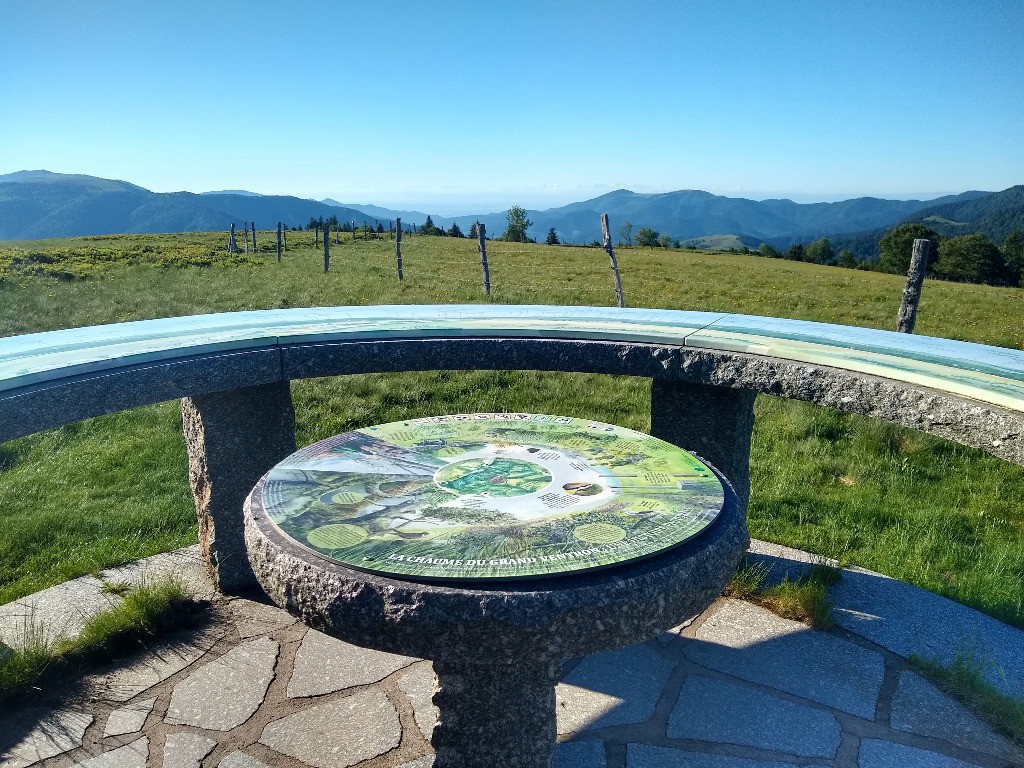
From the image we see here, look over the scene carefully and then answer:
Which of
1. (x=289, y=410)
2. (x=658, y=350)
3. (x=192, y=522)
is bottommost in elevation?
(x=192, y=522)

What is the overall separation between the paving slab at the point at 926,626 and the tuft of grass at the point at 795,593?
8 cm

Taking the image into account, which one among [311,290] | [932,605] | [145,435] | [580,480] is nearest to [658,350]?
[580,480]

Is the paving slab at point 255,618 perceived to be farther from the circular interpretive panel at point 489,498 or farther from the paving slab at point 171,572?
the circular interpretive panel at point 489,498

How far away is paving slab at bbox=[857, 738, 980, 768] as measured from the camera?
249 cm

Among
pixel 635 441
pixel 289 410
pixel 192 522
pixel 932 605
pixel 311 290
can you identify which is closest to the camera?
pixel 635 441

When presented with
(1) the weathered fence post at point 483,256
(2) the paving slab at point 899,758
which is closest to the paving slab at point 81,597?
(2) the paving slab at point 899,758

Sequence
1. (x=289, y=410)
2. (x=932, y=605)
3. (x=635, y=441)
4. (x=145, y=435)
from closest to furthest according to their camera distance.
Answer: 1. (x=635, y=441)
2. (x=932, y=605)
3. (x=289, y=410)
4. (x=145, y=435)

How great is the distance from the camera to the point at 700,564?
1.92m

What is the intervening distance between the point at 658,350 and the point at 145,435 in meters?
4.63

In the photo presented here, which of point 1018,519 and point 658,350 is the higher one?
point 658,350

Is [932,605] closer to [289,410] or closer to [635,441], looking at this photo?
[635,441]

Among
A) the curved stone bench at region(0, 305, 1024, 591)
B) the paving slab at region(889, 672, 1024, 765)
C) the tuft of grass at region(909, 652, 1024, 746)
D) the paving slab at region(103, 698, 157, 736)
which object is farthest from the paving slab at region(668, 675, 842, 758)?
the paving slab at region(103, 698, 157, 736)

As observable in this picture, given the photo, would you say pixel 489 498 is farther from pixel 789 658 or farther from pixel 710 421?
pixel 710 421

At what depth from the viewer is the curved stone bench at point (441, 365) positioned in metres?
2.93
